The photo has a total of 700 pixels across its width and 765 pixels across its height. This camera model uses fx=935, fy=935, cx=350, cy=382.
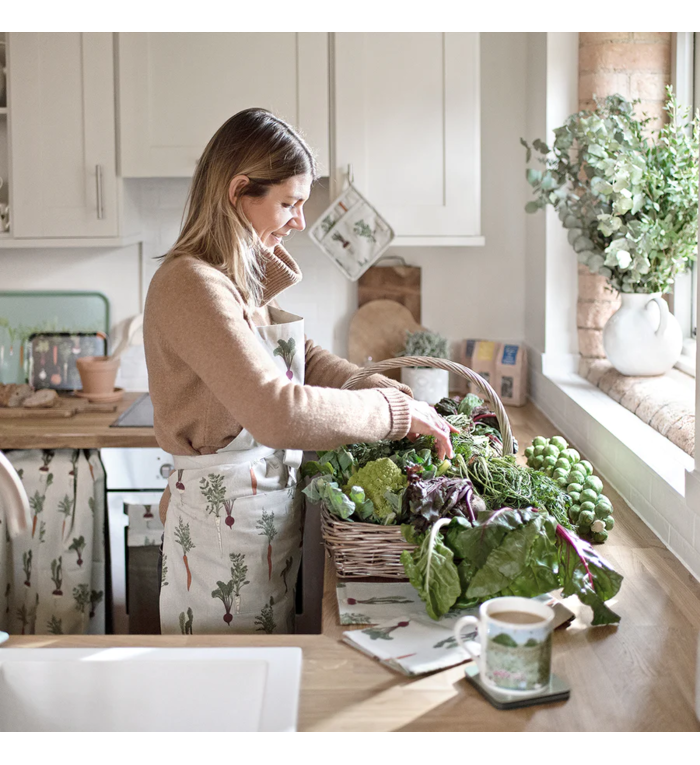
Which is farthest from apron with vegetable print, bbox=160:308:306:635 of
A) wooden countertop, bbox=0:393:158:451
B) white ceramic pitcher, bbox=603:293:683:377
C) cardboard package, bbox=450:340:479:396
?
cardboard package, bbox=450:340:479:396

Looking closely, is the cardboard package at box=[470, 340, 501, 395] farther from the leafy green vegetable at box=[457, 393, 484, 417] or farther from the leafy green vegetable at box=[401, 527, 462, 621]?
the leafy green vegetable at box=[401, 527, 462, 621]

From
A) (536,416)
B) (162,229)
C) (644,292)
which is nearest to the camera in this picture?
(644,292)

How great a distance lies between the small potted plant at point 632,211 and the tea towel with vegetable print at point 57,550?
152cm

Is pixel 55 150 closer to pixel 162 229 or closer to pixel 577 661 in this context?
pixel 162 229

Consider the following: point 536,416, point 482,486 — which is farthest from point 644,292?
point 482,486

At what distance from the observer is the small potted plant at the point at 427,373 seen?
10.1 ft

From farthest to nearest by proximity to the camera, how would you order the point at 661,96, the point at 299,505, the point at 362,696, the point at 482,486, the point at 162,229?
the point at 162,229 → the point at 661,96 → the point at 299,505 → the point at 482,486 → the point at 362,696

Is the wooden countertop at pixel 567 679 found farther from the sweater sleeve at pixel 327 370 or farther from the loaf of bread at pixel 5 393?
the loaf of bread at pixel 5 393

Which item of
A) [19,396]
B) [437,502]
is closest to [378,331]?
[19,396]

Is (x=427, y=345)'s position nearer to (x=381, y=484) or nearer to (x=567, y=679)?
(x=381, y=484)

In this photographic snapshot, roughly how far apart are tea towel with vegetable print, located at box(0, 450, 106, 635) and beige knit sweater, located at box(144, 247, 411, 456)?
1085mm

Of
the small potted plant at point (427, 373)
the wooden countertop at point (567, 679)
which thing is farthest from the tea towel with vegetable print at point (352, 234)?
the wooden countertop at point (567, 679)
